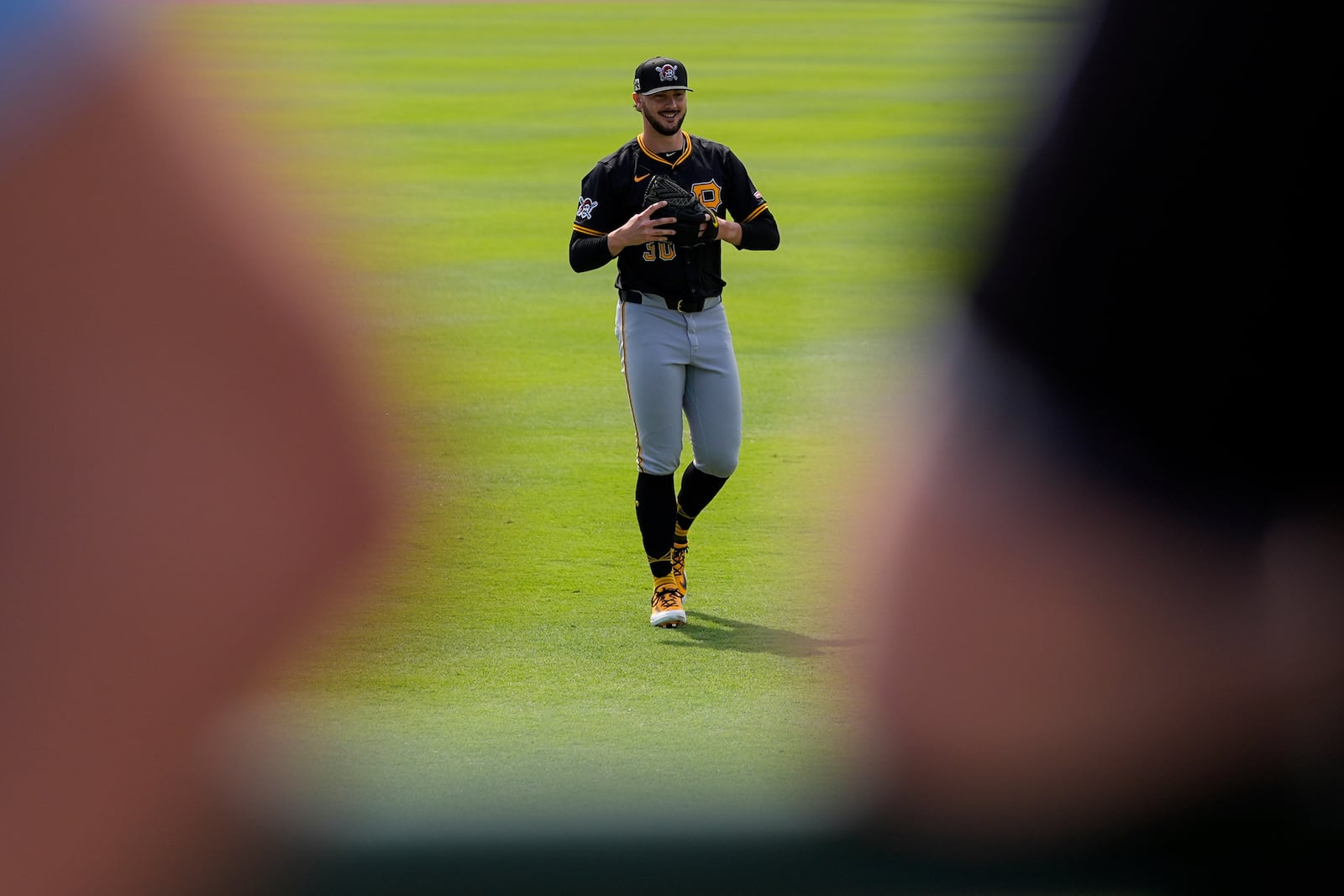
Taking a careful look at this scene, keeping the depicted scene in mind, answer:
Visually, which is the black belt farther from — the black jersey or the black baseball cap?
the black baseball cap

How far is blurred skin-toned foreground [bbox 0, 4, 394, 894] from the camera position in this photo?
90 centimetres

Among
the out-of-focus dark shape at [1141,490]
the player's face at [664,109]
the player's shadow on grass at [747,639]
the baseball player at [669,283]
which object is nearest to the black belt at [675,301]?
the baseball player at [669,283]

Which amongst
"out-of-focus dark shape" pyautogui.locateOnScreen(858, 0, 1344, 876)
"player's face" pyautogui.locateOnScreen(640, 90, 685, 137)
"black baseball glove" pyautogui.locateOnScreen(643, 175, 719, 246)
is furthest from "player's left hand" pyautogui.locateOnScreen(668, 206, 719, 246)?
"out-of-focus dark shape" pyautogui.locateOnScreen(858, 0, 1344, 876)

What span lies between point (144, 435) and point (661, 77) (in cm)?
290

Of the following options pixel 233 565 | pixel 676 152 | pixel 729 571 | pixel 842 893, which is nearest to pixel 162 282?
pixel 233 565

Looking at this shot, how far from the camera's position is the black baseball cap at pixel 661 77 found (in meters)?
3.69

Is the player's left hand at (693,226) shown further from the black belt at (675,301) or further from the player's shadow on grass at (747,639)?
the player's shadow on grass at (747,639)

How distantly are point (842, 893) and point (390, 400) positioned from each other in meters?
0.74

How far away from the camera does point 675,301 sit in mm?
3836

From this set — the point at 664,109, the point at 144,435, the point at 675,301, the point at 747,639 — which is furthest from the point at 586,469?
the point at 144,435

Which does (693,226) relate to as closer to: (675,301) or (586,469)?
(675,301)

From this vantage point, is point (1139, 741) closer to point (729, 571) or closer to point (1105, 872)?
point (1105, 872)

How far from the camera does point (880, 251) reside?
1093 mm

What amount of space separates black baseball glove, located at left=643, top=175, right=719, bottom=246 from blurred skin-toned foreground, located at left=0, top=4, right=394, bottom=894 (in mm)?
2640
